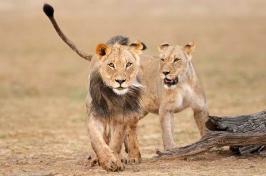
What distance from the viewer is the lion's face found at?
22.2 ft

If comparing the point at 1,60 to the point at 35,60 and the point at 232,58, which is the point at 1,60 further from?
the point at 232,58

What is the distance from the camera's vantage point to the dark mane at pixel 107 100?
6.95m

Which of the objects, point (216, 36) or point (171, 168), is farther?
point (216, 36)

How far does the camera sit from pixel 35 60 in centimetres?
2242

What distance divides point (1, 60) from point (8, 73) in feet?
9.63

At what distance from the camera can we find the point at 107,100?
697 cm

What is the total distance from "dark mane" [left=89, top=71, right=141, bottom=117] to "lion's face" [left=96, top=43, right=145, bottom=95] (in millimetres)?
89

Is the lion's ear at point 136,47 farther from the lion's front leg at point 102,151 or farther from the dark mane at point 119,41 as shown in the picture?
the lion's front leg at point 102,151

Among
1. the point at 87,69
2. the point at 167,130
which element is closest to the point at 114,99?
the point at 167,130

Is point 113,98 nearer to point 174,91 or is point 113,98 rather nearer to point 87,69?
point 174,91

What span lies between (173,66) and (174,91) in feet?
0.83

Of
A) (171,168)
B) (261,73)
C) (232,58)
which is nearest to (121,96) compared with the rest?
(171,168)

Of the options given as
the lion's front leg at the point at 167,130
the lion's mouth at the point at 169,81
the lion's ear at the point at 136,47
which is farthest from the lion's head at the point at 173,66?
the lion's ear at the point at 136,47

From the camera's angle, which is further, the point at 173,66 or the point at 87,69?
the point at 87,69
